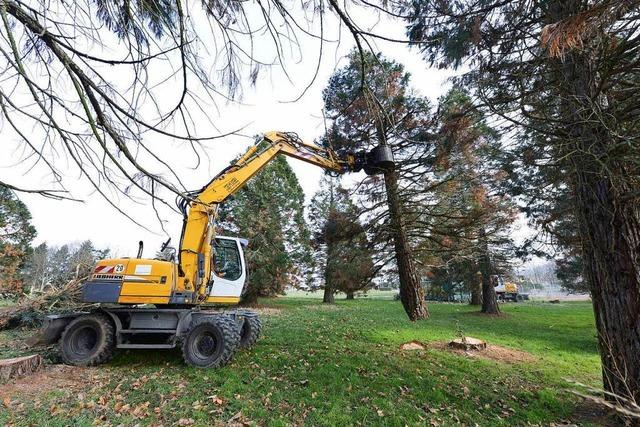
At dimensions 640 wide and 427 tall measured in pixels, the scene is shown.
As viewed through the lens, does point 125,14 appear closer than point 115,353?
Yes

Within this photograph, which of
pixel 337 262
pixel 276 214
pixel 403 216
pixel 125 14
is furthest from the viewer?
pixel 276 214

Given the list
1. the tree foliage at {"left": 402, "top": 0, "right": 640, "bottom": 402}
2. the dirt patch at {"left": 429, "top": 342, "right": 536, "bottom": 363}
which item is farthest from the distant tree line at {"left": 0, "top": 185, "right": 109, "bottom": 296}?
the tree foliage at {"left": 402, "top": 0, "right": 640, "bottom": 402}

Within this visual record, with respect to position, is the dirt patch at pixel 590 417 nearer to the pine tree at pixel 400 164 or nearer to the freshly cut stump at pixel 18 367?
the pine tree at pixel 400 164

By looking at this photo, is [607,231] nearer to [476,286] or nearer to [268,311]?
[268,311]

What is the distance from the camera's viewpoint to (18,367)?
4.29m

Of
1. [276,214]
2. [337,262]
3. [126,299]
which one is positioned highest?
[276,214]

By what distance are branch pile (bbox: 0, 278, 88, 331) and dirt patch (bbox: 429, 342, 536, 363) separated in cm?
782

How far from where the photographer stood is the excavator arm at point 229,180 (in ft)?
18.0

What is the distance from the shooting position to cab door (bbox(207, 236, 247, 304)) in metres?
5.78

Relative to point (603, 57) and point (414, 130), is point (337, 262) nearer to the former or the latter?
point (414, 130)

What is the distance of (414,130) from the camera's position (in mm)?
7750

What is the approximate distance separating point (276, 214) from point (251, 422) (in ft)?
41.3

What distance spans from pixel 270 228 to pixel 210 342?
10.1 m

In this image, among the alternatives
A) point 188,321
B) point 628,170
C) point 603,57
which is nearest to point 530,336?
point 628,170
